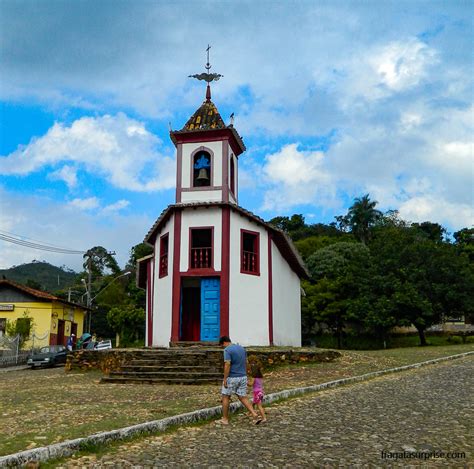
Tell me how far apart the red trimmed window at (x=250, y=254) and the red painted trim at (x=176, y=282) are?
2.32 metres

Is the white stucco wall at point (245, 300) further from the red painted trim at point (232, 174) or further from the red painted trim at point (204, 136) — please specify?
the red painted trim at point (204, 136)

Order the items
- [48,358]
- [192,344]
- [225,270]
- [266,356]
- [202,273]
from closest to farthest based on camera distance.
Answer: [266,356] → [192,344] → [225,270] → [202,273] → [48,358]

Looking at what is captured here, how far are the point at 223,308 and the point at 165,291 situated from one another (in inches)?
99.7

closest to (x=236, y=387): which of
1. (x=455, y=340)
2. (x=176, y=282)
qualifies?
(x=176, y=282)

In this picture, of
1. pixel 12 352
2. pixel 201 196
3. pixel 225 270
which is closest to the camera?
pixel 225 270

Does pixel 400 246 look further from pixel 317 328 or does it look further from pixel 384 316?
pixel 317 328

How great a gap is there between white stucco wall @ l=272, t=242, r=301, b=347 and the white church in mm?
43

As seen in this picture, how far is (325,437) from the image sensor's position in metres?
7.18

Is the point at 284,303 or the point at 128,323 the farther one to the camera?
the point at 128,323

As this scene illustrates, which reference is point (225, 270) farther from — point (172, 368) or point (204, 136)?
point (204, 136)

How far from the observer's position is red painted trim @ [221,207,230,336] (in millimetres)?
19000

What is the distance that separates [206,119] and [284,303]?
8.19 metres

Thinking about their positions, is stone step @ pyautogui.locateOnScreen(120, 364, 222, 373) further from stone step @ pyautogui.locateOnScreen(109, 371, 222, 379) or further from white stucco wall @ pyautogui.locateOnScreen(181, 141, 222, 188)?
white stucco wall @ pyautogui.locateOnScreen(181, 141, 222, 188)

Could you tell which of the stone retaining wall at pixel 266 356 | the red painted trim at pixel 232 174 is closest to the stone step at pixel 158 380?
the stone retaining wall at pixel 266 356
